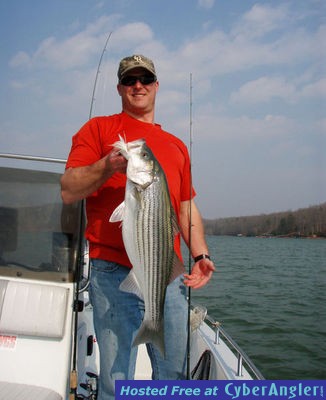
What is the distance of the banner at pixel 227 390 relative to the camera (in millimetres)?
2145

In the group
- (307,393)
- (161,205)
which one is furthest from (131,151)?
(307,393)

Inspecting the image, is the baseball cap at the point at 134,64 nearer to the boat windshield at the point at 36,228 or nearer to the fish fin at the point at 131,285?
the boat windshield at the point at 36,228

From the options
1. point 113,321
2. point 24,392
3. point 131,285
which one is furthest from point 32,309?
point 131,285

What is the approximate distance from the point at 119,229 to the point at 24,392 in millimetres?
1392

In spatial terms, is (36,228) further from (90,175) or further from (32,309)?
(90,175)

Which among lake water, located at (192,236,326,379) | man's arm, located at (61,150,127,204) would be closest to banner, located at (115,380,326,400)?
man's arm, located at (61,150,127,204)

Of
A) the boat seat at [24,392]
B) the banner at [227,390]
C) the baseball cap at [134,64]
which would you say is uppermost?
the baseball cap at [134,64]

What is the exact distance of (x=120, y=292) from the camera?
2674 millimetres

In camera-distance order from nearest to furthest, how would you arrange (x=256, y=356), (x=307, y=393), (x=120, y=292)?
(x=307, y=393), (x=120, y=292), (x=256, y=356)

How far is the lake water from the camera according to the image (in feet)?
29.0

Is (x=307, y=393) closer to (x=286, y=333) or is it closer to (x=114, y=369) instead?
(x=114, y=369)

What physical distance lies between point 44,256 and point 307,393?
2232mm

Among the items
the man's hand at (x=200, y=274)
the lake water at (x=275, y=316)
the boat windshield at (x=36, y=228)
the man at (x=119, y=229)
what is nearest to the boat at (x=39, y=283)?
the boat windshield at (x=36, y=228)

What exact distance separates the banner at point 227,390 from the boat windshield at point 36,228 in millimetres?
1343
